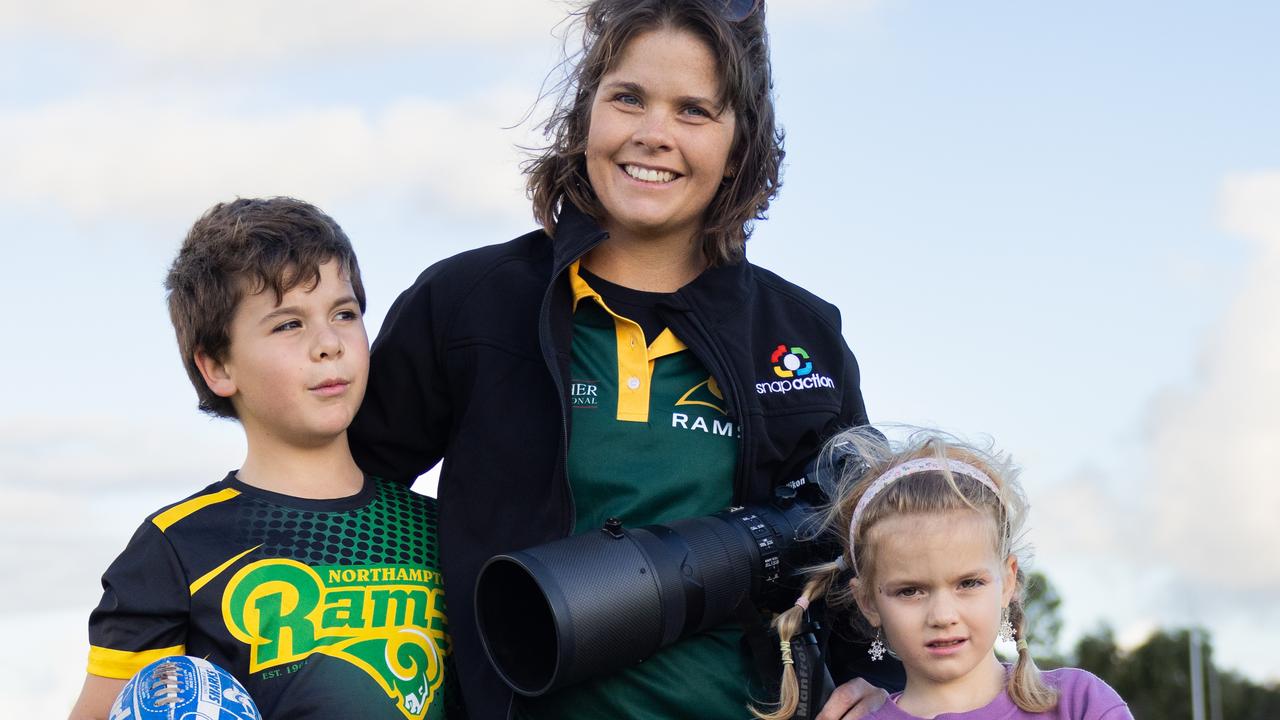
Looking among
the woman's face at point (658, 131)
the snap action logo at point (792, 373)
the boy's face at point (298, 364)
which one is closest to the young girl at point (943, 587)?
the snap action logo at point (792, 373)

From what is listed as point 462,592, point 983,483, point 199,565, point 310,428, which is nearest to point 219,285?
point 310,428

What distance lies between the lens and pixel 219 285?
3762 mm

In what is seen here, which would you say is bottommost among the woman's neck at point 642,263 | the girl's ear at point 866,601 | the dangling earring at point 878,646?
the dangling earring at point 878,646

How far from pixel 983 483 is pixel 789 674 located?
0.68m

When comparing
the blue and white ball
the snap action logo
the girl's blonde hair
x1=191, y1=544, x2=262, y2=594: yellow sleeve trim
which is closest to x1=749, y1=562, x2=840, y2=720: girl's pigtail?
the girl's blonde hair

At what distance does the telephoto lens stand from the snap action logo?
1.13 feet

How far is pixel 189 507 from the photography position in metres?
3.61

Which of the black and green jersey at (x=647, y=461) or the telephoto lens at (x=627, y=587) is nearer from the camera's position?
the telephoto lens at (x=627, y=587)

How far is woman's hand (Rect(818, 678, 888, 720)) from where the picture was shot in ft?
11.6

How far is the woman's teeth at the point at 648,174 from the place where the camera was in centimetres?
384

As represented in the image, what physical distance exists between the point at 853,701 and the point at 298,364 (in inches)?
65.6

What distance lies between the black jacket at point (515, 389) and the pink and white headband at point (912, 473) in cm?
32

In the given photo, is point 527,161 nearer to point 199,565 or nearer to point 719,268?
point 719,268

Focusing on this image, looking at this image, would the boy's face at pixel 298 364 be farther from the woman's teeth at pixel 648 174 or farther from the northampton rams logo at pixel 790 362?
the northampton rams logo at pixel 790 362
